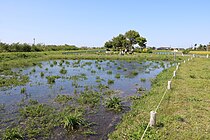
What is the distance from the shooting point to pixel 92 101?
39.5 ft

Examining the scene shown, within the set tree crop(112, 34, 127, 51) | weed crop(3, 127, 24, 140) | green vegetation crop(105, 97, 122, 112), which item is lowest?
weed crop(3, 127, 24, 140)

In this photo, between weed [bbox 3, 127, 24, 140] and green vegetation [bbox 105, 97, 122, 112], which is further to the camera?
green vegetation [bbox 105, 97, 122, 112]

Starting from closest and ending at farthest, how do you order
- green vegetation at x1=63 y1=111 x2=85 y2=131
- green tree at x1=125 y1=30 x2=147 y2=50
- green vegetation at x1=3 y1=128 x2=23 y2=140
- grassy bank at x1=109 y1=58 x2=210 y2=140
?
green vegetation at x1=3 y1=128 x2=23 y2=140, grassy bank at x1=109 y1=58 x2=210 y2=140, green vegetation at x1=63 y1=111 x2=85 y2=131, green tree at x1=125 y1=30 x2=147 y2=50

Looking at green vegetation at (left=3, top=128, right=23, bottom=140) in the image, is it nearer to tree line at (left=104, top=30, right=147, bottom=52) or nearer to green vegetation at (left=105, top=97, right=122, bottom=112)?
green vegetation at (left=105, top=97, right=122, bottom=112)

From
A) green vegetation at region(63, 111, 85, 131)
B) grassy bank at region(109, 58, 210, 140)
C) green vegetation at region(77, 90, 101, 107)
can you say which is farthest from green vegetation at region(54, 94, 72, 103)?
grassy bank at region(109, 58, 210, 140)

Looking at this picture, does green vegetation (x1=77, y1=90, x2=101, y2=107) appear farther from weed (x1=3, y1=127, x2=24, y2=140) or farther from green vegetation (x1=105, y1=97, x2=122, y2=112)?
weed (x1=3, y1=127, x2=24, y2=140)

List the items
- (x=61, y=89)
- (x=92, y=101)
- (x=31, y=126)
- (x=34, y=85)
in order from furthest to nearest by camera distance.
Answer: (x=34, y=85)
(x=61, y=89)
(x=92, y=101)
(x=31, y=126)

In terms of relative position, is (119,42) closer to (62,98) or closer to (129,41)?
(129,41)

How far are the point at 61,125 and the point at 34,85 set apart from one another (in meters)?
9.52

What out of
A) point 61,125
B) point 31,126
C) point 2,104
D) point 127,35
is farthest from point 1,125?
point 127,35

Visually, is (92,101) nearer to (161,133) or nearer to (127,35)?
(161,133)

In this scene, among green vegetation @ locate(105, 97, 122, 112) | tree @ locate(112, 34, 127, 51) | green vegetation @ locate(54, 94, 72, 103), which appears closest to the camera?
green vegetation @ locate(105, 97, 122, 112)

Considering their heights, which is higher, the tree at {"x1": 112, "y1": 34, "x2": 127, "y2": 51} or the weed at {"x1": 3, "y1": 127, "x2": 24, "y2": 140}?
the tree at {"x1": 112, "y1": 34, "x2": 127, "y2": 51}

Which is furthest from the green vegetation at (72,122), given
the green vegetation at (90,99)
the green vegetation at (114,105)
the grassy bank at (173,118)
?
the green vegetation at (90,99)
